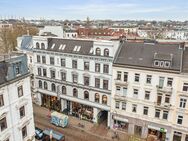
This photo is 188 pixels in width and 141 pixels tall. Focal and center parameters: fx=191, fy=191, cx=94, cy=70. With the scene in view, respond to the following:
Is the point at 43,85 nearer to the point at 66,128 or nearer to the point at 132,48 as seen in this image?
the point at 66,128

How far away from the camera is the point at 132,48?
42.5m

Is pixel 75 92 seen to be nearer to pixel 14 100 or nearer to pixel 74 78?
pixel 74 78

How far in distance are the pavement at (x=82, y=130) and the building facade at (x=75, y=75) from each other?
201 centimetres

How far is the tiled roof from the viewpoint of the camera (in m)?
37.5

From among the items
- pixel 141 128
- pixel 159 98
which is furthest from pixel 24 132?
pixel 159 98

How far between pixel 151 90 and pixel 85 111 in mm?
18782

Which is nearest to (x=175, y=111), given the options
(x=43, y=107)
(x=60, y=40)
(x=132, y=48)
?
(x=132, y=48)

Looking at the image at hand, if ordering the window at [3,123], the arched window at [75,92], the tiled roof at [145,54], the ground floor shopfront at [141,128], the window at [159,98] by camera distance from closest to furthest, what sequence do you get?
the window at [3,123] < the tiled roof at [145,54] < the window at [159,98] < the ground floor shopfront at [141,128] < the arched window at [75,92]

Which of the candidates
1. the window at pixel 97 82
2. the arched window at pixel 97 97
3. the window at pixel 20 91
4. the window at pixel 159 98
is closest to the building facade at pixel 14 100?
the window at pixel 20 91

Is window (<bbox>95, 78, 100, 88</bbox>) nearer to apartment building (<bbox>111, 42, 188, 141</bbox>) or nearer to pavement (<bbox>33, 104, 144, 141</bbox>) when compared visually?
apartment building (<bbox>111, 42, 188, 141</bbox>)

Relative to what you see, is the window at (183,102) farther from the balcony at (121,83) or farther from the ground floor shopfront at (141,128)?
the balcony at (121,83)

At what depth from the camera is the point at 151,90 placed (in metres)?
38.8

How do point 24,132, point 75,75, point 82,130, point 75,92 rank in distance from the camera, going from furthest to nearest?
point 75,92, point 75,75, point 82,130, point 24,132

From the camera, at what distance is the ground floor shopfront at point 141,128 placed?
39747 mm
